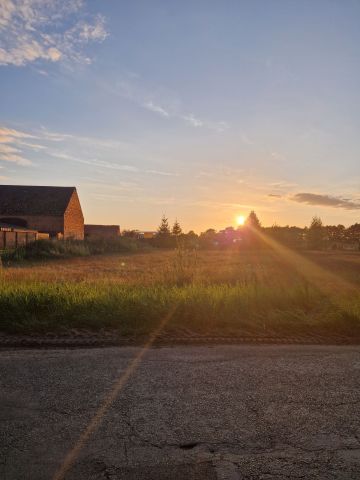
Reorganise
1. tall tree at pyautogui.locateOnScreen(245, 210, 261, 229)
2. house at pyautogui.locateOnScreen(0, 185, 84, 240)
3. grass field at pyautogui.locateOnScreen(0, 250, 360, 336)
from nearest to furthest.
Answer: grass field at pyautogui.locateOnScreen(0, 250, 360, 336)
house at pyautogui.locateOnScreen(0, 185, 84, 240)
tall tree at pyautogui.locateOnScreen(245, 210, 261, 229)

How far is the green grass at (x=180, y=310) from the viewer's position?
22.3ft

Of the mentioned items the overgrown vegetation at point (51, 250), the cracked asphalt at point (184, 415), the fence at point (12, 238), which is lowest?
the cracked asphalt at point (184, 415)

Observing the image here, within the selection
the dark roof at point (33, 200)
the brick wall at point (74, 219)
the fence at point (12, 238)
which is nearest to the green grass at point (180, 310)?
the fence at point (12, 238)

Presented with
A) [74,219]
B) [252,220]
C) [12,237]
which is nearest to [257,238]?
[252,220]

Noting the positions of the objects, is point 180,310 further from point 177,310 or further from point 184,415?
point 184,415

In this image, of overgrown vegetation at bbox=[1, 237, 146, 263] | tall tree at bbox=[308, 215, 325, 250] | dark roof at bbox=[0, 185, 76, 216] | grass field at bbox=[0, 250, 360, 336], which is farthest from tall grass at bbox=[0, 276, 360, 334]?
tall tree at bbox=[308, 215, 325, 250]

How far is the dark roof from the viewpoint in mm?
45594

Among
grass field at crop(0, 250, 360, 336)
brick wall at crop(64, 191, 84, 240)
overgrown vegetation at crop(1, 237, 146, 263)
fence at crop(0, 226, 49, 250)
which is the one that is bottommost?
grass field at crop(0, 250, 360, 336)

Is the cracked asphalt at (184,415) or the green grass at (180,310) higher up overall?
the green grass at (180,310)

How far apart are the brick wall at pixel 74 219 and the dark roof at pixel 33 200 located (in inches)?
39.3

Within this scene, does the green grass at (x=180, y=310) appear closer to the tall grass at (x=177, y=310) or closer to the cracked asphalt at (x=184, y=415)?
the tall grass at (x=177, y=310)

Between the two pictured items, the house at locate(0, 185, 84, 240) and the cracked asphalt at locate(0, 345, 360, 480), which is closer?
the cracked asphalt at locate(0, 345, 360, 480)

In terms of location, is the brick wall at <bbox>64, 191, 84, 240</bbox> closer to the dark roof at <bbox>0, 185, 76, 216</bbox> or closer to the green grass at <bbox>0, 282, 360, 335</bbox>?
the dark roof at <bbox>0, 185, 76, 216</bbox>

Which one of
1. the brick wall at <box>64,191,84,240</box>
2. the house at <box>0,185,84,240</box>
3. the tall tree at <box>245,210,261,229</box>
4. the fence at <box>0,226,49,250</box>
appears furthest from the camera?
the tall tree at <box>245,210,261,229</box>
